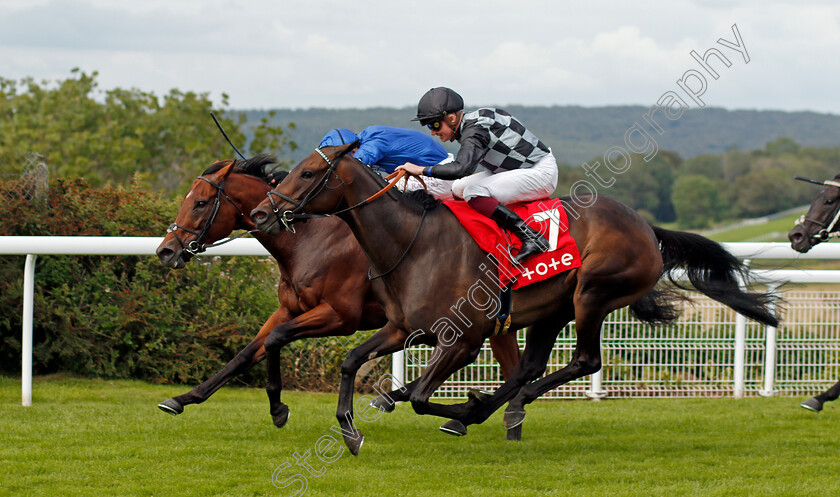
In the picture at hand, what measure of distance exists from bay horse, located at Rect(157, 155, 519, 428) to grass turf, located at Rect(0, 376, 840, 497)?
395 mm

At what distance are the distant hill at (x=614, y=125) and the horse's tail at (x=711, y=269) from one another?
4094 centimetres

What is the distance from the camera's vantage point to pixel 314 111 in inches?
2437

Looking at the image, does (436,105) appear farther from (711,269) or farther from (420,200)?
(711,269)

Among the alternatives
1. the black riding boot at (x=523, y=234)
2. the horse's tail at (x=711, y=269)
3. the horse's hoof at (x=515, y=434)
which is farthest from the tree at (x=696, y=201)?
the black riding boot at (x=523, y=234)

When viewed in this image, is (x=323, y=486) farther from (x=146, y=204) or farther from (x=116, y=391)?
(x=146, y=204)

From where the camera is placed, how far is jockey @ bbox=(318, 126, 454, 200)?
4.71 m

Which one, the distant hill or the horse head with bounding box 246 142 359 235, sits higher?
the distant hill

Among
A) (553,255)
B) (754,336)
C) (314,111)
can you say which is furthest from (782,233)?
(553,255)

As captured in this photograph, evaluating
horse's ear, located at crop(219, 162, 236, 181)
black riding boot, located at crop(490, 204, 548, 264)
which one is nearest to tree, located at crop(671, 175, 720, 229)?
horse's ear, located at crop(219, 162, 236, 181)

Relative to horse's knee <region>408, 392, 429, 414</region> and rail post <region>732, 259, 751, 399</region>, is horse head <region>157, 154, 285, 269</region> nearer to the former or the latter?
horse's knee <region>408, 392, 429, 414</region>

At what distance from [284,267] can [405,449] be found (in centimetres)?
115

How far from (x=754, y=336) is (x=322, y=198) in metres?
3.85

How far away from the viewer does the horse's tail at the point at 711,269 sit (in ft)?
16.2

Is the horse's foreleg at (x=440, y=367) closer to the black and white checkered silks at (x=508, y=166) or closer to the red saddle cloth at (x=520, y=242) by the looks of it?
the red saddle cloth at (x=520, y=242)
